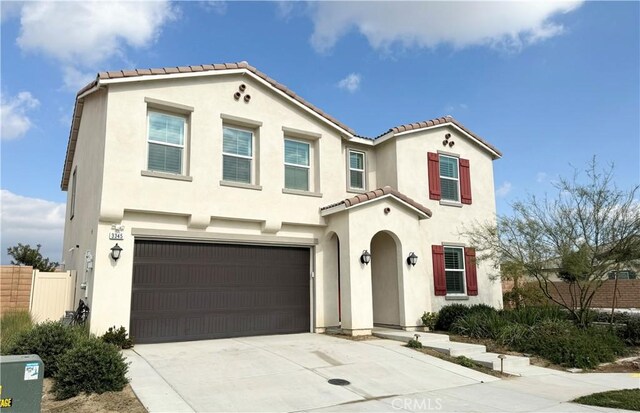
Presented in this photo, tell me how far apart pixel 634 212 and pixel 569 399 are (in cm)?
753

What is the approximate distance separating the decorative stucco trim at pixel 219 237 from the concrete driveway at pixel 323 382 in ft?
8.75

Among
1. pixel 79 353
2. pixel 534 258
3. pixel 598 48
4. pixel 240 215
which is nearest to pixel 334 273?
pixel 240 215

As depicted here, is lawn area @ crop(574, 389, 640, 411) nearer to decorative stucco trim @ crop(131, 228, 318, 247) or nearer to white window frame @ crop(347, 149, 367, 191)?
decorative stucco trim @ crop(131, 228, 318, 247)

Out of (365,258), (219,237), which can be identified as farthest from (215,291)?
(365,258)

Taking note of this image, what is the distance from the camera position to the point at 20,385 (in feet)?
15.9

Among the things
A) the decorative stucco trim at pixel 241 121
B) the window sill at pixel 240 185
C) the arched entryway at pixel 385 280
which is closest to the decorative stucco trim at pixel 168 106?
the decorative stucco trim at pixel 241 121

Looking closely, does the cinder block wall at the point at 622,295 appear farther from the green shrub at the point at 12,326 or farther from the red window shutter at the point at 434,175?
the green shrub at the point at 12,326

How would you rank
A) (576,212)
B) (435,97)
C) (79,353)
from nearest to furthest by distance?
(79,353), (576,212), (435,97)

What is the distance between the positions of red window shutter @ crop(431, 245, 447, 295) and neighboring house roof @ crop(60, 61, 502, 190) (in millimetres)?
4192

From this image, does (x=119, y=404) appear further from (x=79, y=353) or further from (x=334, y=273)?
(x=334, y=273)

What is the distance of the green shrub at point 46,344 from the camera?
7.82 meters

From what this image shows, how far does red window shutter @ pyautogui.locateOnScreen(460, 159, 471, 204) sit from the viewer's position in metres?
16.6

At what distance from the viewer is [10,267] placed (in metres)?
11.9

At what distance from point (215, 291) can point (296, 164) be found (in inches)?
177
